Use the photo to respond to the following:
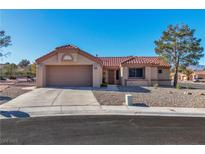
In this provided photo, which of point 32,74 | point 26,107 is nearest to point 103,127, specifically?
point 26,107

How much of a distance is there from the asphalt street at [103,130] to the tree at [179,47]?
2006cm

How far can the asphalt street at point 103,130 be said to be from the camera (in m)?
6.35

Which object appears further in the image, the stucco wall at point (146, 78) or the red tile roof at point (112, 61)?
the red tile roof at point (112, 61)

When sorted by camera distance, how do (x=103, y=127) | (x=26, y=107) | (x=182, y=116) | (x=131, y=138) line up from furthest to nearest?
(x=26, y=107)
(x=182, y=116)
(x=103, y=127)
(x=131, y=138)

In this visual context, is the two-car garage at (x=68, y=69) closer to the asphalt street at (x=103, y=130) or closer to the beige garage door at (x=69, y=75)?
the beige garage door at (x=69, y=75)

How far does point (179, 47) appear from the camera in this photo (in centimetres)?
2789

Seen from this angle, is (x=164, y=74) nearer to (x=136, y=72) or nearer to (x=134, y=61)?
(x=136, y=72)

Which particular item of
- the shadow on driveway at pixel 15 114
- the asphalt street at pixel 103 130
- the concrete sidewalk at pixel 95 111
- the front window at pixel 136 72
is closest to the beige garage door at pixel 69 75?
the front window at pixel 136 72

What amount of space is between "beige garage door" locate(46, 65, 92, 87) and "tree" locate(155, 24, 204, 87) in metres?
11.0

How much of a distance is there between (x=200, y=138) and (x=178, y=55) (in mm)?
23318

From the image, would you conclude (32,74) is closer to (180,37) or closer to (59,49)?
(59,49)

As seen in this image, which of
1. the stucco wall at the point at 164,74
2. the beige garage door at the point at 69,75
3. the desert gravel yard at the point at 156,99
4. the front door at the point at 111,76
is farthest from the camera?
the front door at the point at 111,76

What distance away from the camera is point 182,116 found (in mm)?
10070

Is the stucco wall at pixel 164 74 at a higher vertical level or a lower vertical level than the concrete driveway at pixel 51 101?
higher
